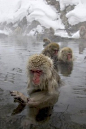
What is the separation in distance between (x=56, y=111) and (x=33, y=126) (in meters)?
0.61

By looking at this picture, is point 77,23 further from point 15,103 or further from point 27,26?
point 15,103

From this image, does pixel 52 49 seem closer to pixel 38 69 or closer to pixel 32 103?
pixel 38 69

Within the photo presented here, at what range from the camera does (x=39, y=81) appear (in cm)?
339

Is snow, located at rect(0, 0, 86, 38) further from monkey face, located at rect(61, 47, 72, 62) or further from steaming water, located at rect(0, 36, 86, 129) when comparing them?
steaming water, located at rect(0, 36, 86, 129)

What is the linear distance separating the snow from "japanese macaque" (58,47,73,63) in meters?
12.0

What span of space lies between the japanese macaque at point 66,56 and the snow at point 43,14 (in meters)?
12.0

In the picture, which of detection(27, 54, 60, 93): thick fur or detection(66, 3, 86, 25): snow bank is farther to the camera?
detection(66, 3, 86, 25): snow bank

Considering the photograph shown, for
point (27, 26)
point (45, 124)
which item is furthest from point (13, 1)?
point (45, 124)

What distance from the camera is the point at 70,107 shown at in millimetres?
3342

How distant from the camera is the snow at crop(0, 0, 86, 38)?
849 inches

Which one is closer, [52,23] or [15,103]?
[15,103]

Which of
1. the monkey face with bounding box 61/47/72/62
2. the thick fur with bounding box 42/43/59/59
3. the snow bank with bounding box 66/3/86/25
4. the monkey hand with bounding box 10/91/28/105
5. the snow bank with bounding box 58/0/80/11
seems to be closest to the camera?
the monkey hand with bounding box 10/91/28/105

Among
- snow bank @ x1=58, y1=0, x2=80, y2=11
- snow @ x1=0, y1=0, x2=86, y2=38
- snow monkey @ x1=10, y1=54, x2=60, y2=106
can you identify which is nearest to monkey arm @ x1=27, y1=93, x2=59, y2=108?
snow monkey @ x1=10, y1=54, x2=60, y2=106

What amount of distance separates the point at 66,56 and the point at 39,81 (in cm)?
386
